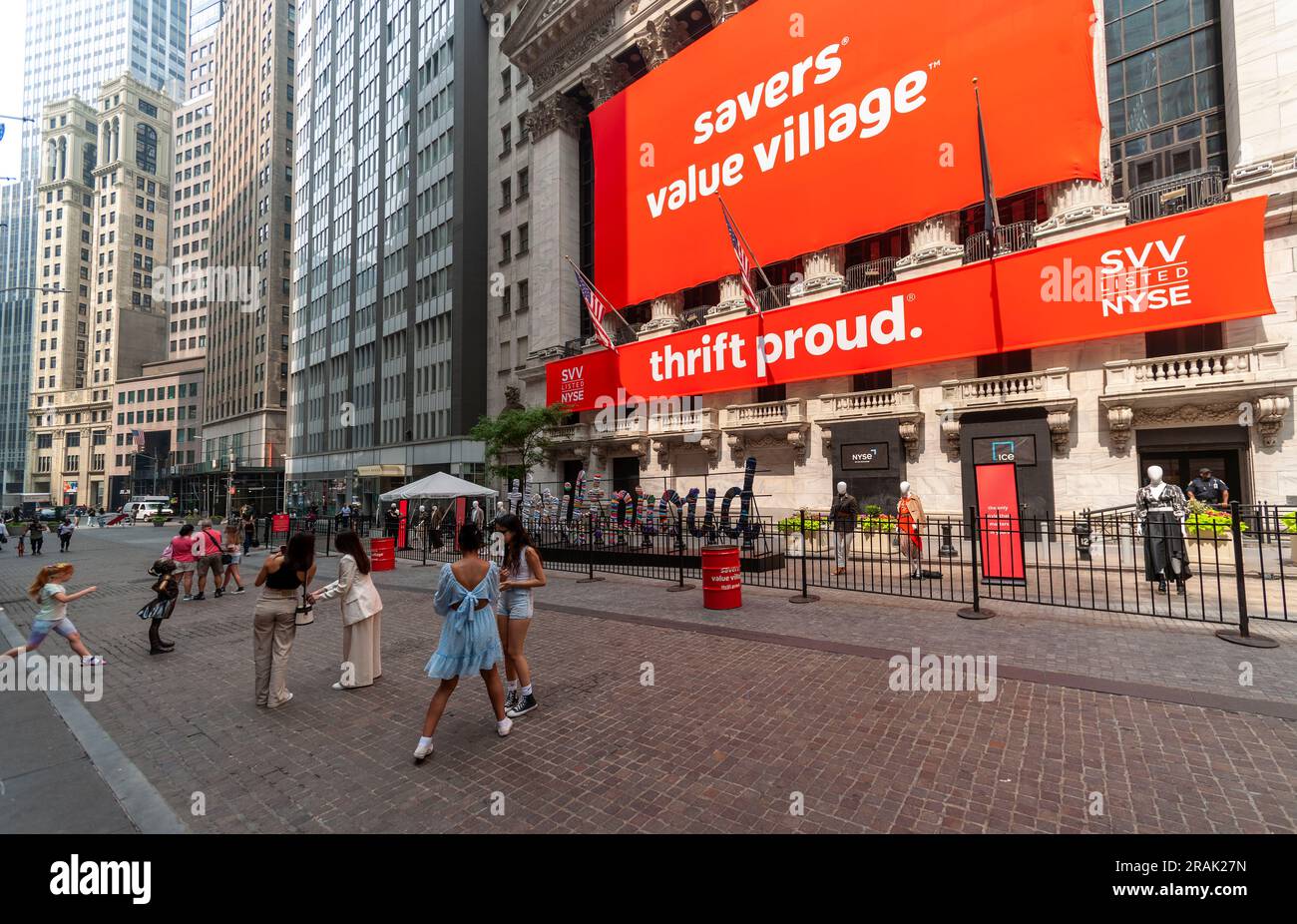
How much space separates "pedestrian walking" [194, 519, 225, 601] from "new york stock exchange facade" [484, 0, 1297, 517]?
1638 centimetres

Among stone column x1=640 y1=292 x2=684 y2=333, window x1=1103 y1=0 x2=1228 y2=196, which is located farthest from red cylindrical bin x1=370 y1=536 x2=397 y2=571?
window x1=1103 y1=0 x2=1228 y2=196

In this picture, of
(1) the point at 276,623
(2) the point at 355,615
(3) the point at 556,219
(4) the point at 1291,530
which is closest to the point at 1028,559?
(4) the point at 1291,530

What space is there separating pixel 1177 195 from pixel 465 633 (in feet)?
72.6

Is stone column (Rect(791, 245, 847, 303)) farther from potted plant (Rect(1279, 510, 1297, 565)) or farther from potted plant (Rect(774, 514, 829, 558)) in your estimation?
potted plant (Rect(1279, 510, 1297, 565))

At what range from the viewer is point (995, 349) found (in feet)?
52.0

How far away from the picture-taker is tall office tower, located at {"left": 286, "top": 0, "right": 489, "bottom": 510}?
38750 millimetres

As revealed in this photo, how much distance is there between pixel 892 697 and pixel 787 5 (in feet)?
85.3

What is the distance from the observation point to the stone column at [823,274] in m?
20.5

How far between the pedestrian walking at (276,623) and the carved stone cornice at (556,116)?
3385 cm

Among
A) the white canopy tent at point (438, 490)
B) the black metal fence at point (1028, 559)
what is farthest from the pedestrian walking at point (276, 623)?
the white canopy tent at point (438, 490)

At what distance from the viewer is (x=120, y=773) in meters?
4.25

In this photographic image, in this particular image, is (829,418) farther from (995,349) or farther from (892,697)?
(892,697)

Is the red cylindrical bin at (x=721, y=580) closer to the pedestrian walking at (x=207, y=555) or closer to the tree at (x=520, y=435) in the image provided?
the pedestrian walking at (x=207, y=555)

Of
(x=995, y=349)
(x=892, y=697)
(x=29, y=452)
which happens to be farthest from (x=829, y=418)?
(x=29, y=452)
